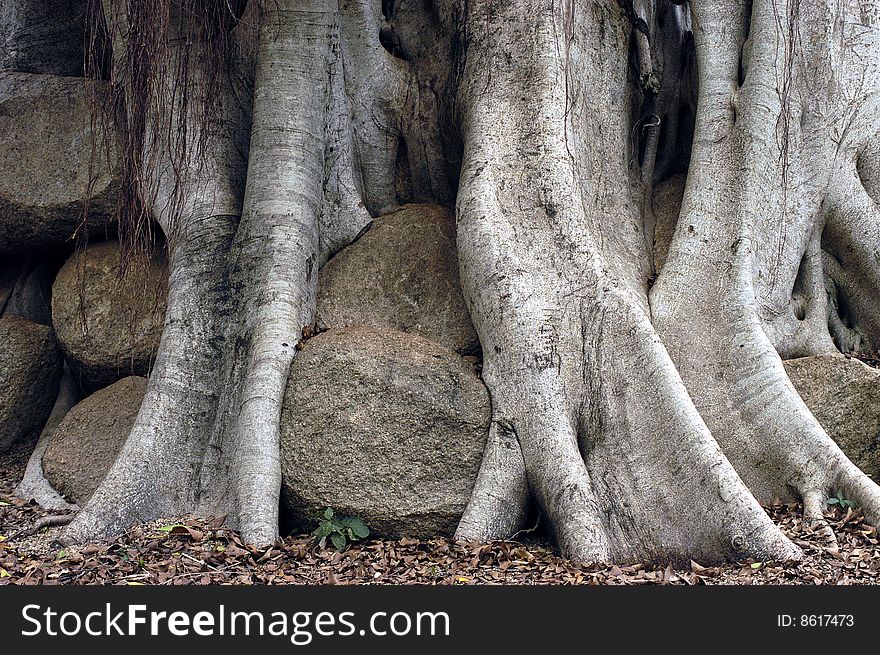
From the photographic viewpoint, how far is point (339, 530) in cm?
423

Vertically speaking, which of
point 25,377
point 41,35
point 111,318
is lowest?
point 25,377

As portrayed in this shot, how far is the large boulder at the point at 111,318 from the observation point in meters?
5.62

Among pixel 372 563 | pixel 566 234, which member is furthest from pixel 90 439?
pixel 566 234

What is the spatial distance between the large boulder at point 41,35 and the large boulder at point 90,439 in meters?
2.60

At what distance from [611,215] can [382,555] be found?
7.80ft

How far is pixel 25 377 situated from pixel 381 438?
289cm

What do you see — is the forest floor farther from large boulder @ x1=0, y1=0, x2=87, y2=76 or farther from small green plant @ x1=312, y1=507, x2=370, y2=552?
large boulder @ x1=0, y1=0, x2=87, y2=76

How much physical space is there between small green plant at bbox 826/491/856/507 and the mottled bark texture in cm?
3

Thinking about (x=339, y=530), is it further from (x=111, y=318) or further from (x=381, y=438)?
(x=111, y=318)

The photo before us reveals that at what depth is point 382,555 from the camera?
13.3 ft

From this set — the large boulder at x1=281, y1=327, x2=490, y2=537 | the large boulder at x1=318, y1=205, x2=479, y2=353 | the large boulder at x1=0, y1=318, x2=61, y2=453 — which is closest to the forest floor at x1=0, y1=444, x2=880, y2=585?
the large boulder at x1=281, y1=327, x2=490, y2=537

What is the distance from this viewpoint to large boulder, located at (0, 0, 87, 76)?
6379mm

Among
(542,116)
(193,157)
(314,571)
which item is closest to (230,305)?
(193,157)

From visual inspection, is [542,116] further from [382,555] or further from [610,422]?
[382,555]
